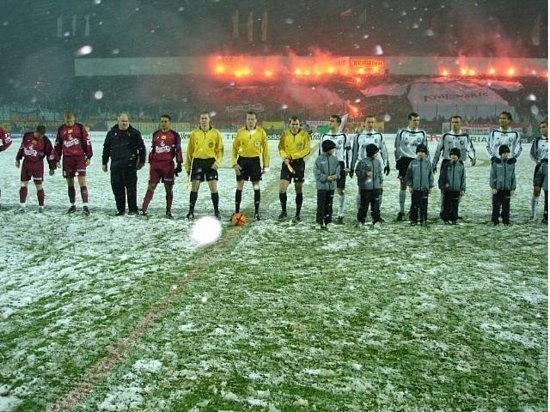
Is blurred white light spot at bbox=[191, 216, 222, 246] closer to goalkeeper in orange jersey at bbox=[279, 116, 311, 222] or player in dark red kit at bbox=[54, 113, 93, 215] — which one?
goalkeeper in orange jersey at bbox=[279, 116, 311, 222]

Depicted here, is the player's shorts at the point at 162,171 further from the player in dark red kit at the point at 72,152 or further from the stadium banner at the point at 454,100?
the stadium banner at the point at 454,100

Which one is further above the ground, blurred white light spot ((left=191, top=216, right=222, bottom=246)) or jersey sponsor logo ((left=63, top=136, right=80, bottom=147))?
jersey sponsor logo ((left=63, top=136, right=80, bottom=147))

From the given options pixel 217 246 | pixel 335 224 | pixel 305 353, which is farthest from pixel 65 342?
pixel 335 224

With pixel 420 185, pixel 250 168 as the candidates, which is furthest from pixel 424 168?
pixel 250 168

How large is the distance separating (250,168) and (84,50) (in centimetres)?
5837

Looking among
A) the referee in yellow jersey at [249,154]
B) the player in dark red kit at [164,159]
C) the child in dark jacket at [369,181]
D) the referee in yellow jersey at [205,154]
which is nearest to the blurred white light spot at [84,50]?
the player in dark red kit at [164,159]

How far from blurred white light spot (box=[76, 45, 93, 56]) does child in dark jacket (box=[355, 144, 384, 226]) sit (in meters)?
59.0

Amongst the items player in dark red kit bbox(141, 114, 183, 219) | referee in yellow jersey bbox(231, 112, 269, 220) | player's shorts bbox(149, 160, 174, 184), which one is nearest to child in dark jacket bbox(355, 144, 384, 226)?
referee in yellow jersey bbox(231, 112, 269, 220)

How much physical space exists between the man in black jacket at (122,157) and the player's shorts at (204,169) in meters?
1.21

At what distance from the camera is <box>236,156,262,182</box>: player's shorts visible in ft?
28.6

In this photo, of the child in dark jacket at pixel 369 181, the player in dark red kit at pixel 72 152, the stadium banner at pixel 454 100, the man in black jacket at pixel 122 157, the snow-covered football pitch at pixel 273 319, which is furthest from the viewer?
the stadium banner at pixel 454 100

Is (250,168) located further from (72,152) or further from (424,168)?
(72,152)

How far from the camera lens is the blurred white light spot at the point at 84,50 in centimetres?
5947

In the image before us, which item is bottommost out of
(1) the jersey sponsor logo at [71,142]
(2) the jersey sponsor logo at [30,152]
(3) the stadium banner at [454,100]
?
(2) the jersey sponsor logo at [30,152]
